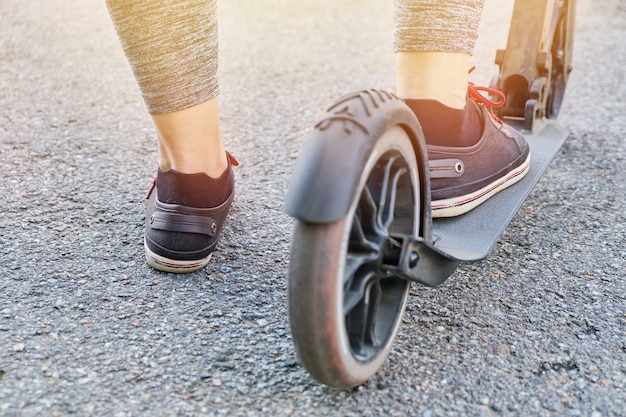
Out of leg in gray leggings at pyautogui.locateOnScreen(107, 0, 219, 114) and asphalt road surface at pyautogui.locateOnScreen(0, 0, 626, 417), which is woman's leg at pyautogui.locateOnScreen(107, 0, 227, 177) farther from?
asphalt road surface at pyautogui.locateOnScreen(0, 0, 626, 417)

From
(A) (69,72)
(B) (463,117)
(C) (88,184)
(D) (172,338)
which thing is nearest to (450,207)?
(B) (463,117)

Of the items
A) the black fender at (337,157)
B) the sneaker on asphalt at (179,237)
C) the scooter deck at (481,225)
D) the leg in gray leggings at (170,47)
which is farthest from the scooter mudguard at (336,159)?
the sneaker on asphalt at (179,237)

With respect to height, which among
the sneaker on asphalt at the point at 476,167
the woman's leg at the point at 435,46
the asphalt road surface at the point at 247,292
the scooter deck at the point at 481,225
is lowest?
the asphalt road surface at the point at 247,292

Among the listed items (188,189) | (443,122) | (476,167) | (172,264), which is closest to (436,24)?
(443,122)

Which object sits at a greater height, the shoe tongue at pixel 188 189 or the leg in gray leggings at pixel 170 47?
the leg in gray leggings at pixel 170 47

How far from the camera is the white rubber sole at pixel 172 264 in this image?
148 cm

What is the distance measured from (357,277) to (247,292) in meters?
0.42

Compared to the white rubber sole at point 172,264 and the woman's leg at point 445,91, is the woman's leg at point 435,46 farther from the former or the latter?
the white rubber sole at point 172,264

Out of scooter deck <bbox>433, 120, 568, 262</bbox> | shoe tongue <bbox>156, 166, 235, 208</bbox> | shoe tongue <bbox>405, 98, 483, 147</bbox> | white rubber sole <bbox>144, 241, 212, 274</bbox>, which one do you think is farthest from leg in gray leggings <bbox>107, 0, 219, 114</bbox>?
scooter deck <bbox>433, 120, 568, 262</bbox>

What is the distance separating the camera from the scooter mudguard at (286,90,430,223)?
0.95m

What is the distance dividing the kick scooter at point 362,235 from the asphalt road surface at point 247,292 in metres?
0.11

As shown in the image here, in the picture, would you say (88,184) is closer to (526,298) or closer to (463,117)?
(463,117)

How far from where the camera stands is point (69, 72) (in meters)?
2.80

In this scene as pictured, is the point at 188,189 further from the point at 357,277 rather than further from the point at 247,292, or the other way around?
the point at 357,277
